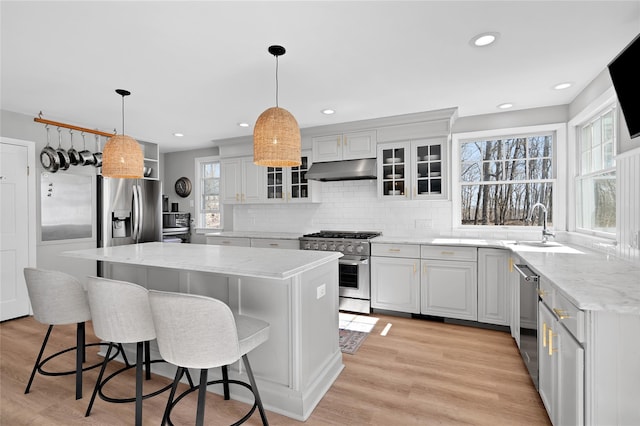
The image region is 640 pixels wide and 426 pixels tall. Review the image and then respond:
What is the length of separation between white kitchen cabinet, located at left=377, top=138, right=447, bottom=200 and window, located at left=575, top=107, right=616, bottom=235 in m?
Result: 1.37

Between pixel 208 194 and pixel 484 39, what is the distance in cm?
523

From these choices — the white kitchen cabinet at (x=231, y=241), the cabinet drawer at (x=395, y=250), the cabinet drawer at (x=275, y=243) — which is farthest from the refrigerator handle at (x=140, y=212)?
the cabinet drawer at (x=395, y=250)

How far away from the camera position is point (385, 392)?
2.34 metres

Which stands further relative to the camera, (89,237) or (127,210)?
(127,210)

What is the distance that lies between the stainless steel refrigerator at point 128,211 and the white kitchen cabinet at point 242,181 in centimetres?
110

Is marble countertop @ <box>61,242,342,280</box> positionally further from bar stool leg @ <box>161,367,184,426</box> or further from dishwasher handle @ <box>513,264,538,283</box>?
dishwasher handle @ <box>513,264,538,283</box>

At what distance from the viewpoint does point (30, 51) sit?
2.43 m

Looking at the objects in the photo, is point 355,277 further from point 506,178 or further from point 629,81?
point 629,81

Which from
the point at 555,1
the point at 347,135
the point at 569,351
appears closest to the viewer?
the point at 569,351

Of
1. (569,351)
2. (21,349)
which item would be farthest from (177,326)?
(21,349)

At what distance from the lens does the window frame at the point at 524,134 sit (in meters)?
3.76

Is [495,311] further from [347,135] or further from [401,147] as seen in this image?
[347,135]

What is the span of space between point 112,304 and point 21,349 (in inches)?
83.9

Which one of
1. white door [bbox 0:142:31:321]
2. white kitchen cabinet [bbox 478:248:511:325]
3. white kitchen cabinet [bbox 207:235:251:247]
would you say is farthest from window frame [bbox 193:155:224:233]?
white kitchen cabinet [bbox 478:248:511:325]
